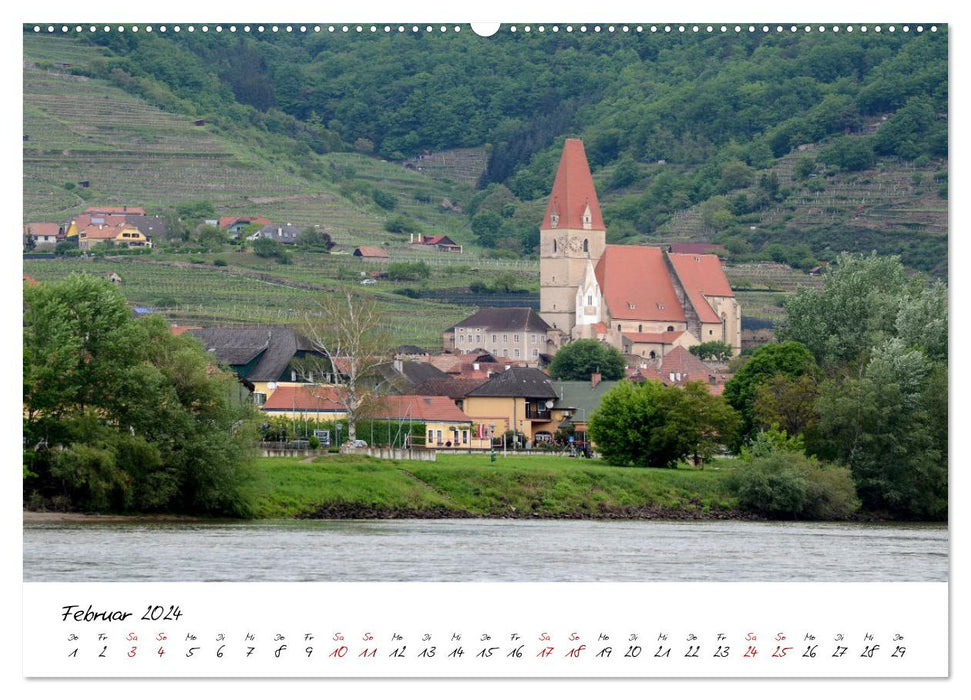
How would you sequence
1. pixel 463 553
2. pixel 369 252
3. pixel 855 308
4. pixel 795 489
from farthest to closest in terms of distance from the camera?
pixel 369 252 < pixel 855 308 < pixel 795 489 < pixel 463 553

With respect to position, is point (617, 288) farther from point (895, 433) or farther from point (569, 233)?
point (895, 433)

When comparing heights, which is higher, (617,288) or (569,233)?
(569,233)

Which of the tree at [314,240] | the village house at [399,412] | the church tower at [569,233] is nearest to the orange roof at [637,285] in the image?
the church tower at [569,233]

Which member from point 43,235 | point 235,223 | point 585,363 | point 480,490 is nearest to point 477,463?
point 480,490

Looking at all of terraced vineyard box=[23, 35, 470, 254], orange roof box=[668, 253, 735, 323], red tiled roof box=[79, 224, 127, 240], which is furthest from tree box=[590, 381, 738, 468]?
terraced vineyard box=[23, 35, 470, 254]

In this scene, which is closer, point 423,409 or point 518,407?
point 423,409
